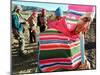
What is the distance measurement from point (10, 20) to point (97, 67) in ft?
3.40

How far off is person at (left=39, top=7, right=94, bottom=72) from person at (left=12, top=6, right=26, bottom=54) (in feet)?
0.61

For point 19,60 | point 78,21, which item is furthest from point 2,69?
point 78,21

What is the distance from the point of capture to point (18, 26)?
201 cm

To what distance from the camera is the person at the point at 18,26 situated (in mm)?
2000

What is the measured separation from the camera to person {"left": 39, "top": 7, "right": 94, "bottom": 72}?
2.11 m

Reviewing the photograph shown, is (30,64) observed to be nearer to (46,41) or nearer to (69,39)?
(46,41)

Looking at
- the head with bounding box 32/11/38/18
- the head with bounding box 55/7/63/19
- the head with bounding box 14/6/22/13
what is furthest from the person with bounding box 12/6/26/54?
the head with bounding box 55/7/63/19

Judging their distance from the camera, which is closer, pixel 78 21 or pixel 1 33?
pixel 1 33

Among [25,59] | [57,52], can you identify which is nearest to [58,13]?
[57,52]

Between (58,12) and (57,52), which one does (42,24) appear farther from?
(57,52)

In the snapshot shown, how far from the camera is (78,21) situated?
224 centimetres

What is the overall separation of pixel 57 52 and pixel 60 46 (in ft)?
0.22

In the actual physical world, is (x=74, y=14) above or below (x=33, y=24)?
above

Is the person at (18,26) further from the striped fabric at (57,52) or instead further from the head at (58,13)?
the head at (58,13)
